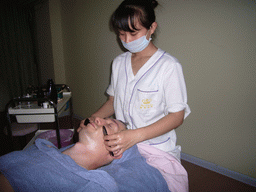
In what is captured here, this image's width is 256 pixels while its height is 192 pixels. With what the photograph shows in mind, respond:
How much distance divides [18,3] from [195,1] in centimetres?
348

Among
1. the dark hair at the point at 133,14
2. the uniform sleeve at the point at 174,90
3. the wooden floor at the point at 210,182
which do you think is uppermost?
the dark hair at the point at 133,14

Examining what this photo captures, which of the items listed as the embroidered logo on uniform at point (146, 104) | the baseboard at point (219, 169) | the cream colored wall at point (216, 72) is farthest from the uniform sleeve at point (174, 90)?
the baseboard at point (219, 169)

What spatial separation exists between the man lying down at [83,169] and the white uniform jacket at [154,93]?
0.17m

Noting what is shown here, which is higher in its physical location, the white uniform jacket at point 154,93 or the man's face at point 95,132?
the white uniform jacket at point 154,93

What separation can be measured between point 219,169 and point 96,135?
1677mm

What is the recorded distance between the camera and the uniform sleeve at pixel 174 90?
86cm

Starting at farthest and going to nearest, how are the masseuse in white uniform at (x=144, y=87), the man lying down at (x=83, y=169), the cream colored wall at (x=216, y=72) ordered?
1. the cream colored wall at (x=216, y=72)
2. the masseuse in white uniform at (x=144, y=87)
3. the man lying down at (x=83, y=169)

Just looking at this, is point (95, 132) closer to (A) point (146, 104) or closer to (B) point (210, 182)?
(A) point (146, 104)

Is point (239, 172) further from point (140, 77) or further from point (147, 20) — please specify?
point (147, 20)

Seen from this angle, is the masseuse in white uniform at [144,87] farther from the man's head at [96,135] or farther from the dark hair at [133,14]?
the man's head at [96,135]

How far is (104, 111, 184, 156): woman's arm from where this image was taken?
2.34 feet

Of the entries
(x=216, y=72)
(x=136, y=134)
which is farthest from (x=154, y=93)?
(x=216, y=72)

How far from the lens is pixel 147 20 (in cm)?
86

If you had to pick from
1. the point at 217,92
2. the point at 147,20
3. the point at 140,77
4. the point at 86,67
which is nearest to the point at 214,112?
the point at 217,92
